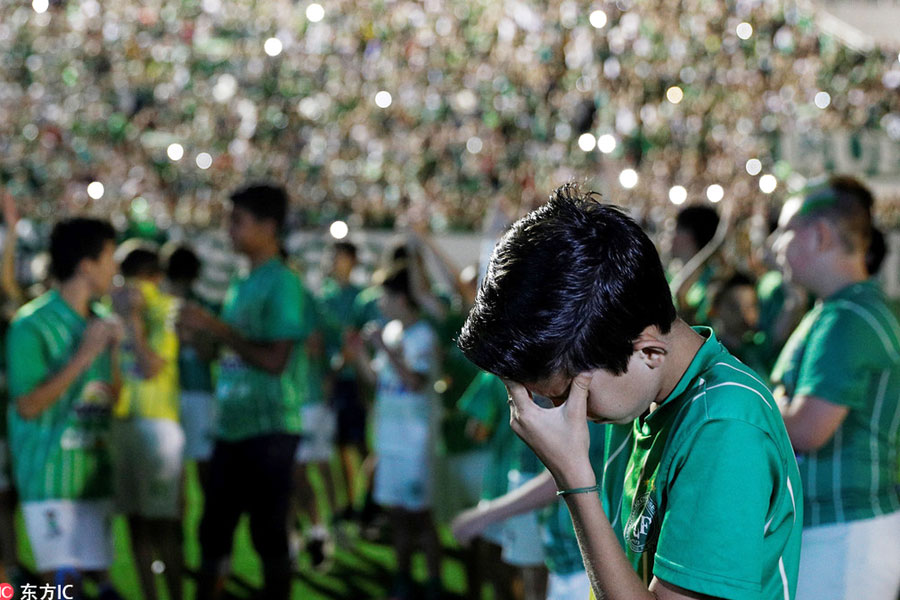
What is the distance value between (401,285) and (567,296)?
349 cm

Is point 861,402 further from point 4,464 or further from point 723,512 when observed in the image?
point 4,464

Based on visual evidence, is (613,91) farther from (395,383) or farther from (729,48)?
(395,383)

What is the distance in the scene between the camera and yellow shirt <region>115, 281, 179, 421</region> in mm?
4367

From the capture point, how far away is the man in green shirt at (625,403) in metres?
1.25

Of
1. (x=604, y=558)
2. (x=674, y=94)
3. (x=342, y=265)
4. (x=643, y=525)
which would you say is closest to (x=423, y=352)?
(x=342, y=265)

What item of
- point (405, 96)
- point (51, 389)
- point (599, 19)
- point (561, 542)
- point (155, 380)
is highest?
point (405, 96)

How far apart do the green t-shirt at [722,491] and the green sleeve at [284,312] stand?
268 centimetres

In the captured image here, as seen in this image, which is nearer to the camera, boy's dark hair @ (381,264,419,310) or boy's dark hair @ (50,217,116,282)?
boy's dark hair @ (50,217,116,282)

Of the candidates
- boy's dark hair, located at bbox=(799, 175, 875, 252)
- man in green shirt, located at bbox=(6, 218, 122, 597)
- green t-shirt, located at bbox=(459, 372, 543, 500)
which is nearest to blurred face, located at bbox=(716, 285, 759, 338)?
green t-shirt, located at bbox=(459, 372, 543, 500)

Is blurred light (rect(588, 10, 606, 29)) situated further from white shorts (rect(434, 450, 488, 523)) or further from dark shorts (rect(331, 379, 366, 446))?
dark shorts (rect(331, 379, 366, 446))

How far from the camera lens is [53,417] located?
342cm

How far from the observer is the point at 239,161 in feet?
54.7

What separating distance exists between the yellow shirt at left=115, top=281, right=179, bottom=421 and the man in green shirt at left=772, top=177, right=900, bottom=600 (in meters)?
2.75

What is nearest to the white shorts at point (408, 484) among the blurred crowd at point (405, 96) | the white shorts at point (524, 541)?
the white shorts at point (524, 541)
